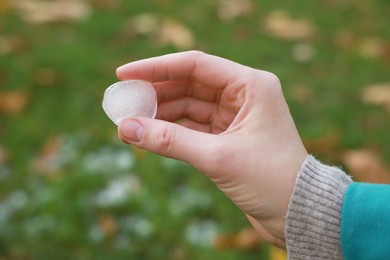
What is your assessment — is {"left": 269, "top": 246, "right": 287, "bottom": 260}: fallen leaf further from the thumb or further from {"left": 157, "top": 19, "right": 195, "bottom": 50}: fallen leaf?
{"left": 157, "top": 19, "right": 195, "bottom": 50}: fallen leaf

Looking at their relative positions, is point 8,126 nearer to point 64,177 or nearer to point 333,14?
point 64,177

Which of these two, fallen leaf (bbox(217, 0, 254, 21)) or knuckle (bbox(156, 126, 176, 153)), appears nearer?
knuckle (bbox(156, 126, 176, 153))

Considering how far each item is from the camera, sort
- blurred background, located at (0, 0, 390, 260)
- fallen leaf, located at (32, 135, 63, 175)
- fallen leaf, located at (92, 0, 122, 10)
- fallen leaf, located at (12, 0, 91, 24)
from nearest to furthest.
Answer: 1. blurred background, located at (0, 0, 390, 260)
2. fallen leaf, located at (32, 135, 63, 175)
3. fallen leaf, located at (12, 0, 91, 24)
4. fallen leaf, located at (92, 0, 122, 10)

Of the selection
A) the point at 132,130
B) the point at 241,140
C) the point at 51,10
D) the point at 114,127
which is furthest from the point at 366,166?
the point at 51,10

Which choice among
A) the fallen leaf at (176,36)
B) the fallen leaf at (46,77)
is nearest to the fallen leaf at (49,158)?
the fallen leaf at (46,77)

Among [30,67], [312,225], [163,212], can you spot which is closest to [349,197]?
[312,225]

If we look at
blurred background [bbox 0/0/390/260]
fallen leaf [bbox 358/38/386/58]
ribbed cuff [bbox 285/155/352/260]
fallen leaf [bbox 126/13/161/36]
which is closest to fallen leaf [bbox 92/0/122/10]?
blurred background [bbox 0/0/390/260]
